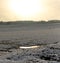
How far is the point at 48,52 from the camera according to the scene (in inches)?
1244

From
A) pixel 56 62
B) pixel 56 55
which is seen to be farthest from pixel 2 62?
pixel 56 55

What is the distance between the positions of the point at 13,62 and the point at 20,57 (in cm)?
402

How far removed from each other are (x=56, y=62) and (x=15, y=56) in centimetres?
620

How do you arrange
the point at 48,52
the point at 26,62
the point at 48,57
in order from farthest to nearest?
the point at 48,52, the point at 48,57, the point at 26,62

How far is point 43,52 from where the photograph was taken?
3198 centimetres

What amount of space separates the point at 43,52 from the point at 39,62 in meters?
6.64

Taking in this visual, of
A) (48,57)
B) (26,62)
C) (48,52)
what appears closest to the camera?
(26,62)

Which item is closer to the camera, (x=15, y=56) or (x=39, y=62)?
(x=39, y=62)

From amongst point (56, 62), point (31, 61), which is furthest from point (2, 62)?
point (56, 62)

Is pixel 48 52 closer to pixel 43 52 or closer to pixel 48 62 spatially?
pixel 43 52

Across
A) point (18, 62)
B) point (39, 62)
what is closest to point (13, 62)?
point (18, 62)

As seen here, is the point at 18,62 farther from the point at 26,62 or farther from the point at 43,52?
the point at 43,52

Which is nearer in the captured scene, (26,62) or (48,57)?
(26,62)

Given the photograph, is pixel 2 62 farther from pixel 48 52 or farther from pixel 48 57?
pixel 48 52
